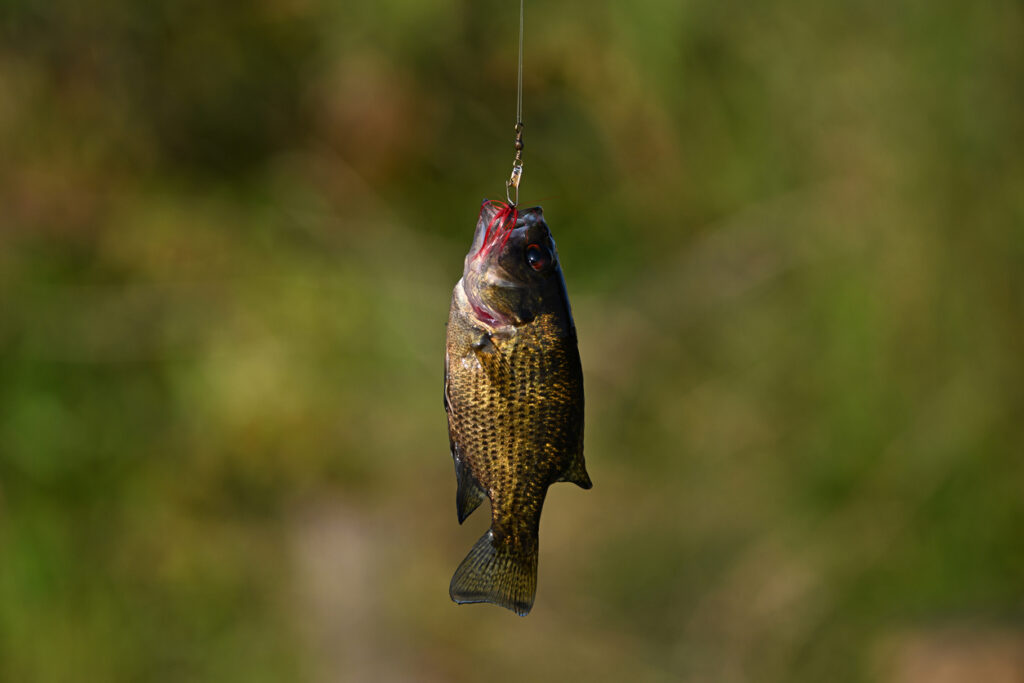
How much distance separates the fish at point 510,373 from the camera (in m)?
1.68

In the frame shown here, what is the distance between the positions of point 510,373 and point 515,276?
0.52ft

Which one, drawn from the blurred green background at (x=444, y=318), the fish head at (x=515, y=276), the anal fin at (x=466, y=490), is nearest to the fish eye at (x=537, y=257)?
the fish head at (x=515, y=276)

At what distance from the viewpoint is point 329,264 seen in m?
5.49

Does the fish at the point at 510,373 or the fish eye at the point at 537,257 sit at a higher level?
the fish eye at the point at 537,257

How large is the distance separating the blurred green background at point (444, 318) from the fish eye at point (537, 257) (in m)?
3.62

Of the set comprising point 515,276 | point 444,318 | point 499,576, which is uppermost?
point 444,318

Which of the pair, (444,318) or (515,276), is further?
(444,318)

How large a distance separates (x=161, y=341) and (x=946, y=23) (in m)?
4.24

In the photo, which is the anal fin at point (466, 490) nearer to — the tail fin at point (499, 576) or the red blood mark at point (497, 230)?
the tail fin at point (499, 576)

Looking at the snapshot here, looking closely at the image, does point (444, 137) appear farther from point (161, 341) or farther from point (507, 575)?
point (507, 575)

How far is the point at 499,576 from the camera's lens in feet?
5.68

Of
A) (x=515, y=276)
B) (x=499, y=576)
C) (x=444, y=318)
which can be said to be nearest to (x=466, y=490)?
(x=499, y=576)

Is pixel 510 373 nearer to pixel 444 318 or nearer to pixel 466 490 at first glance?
pixel 466 490

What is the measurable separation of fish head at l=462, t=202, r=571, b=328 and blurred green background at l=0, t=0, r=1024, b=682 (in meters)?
3.61
